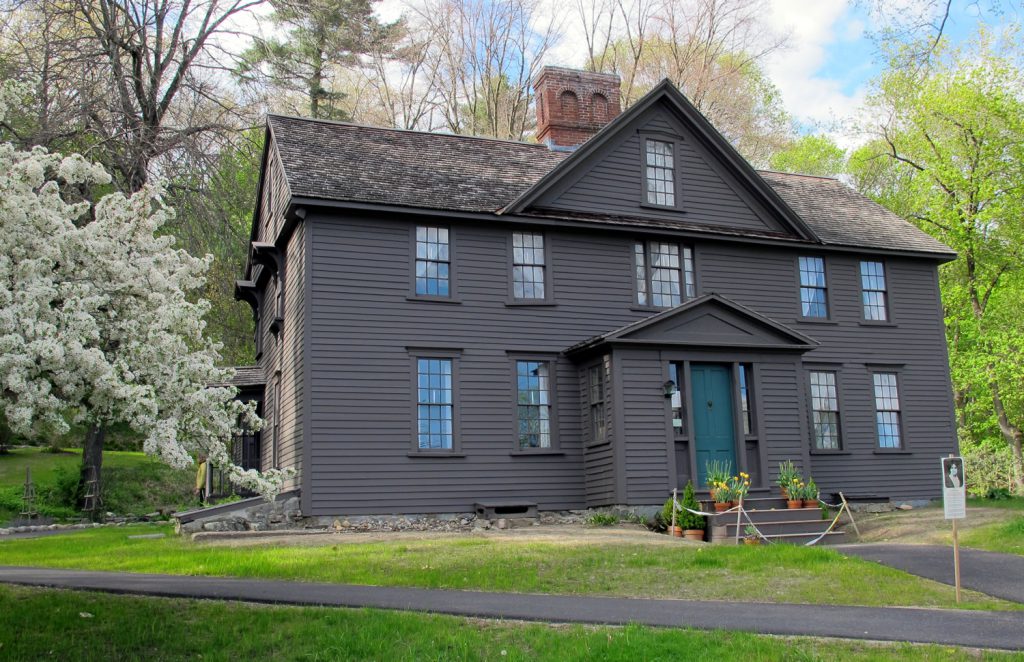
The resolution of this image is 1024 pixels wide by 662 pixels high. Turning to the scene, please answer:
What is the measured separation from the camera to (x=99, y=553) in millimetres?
14383

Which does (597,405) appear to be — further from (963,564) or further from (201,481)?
(201,481)

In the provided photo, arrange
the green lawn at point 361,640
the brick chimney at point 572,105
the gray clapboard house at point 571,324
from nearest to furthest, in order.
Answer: the green lawn at point 361,640, the gray clapboard house at point 571,324, the brick chimney at point 572,105

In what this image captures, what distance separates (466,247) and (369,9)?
22.1m

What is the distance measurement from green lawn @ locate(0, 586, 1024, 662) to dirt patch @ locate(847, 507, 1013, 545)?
31.9 ft

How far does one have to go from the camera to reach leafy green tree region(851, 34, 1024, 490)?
32.9 meters

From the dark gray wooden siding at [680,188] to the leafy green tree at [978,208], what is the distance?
12629 mm

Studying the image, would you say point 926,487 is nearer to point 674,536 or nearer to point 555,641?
point 674,536

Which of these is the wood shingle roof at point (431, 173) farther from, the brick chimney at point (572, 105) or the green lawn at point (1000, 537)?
the green lawn at point (1000, 537)


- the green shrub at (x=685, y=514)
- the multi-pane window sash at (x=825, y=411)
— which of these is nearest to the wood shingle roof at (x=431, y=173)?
the multi-pane window sash at (x=825, y=411)

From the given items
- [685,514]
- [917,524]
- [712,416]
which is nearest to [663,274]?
[712,416]

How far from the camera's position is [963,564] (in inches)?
558

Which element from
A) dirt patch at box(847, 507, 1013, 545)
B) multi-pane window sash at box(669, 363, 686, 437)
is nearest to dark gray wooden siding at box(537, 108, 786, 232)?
multi-pane window sash at box(669, 363, 686, 437)

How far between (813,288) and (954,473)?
12.1 m

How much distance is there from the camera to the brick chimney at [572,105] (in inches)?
946
